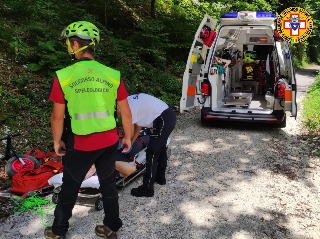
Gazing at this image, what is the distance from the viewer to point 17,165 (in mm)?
4531

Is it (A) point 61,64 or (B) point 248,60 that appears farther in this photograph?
(B) point 248,60

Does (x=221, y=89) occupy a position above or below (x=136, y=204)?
above

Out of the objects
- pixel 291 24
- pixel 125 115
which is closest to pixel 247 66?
pixel 291 24

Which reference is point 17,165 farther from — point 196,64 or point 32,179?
point 196,64

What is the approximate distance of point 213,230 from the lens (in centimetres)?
338

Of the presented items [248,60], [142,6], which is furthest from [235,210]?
[142,6]

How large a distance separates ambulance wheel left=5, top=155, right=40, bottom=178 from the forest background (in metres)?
0.90

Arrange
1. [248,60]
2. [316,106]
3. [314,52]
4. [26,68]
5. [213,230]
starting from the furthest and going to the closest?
[314,52] → [248,60] → [316,106] → [26,68] → [213,230]

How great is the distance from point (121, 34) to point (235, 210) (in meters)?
9.94

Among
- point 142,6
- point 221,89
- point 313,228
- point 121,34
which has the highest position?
point 142,6

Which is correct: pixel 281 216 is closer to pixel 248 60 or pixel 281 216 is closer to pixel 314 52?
pixel 248 60

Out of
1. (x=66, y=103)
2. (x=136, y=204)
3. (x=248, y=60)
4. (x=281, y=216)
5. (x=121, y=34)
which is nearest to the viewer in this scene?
(x=66, y=103)

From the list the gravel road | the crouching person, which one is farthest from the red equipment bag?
the crouching person

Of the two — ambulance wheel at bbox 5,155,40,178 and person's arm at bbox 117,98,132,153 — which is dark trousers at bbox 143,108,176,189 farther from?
ambulance wheel at bbox 5,155,40,178
